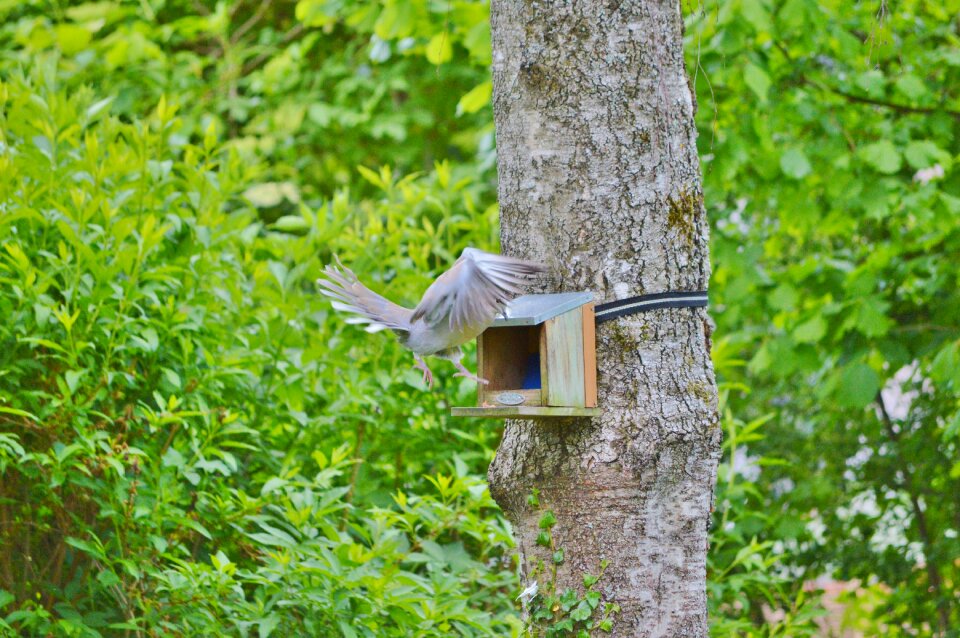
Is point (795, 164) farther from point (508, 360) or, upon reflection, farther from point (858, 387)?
point (508, 360)

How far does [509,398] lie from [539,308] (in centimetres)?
21

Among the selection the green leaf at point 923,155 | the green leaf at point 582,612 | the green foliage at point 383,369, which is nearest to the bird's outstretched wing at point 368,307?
the green foliage at point 383,369

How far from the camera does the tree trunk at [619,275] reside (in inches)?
90.1

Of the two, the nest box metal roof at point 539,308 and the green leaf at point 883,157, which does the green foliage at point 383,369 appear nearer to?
the green leaf at point 883,157

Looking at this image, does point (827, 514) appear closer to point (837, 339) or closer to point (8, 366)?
point (837, 339)

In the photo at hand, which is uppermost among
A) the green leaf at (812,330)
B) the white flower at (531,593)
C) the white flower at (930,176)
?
the white flower at (930,176)

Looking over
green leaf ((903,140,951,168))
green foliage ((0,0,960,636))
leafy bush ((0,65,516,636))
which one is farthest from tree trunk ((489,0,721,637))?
green leaf ((903,140,951,168))

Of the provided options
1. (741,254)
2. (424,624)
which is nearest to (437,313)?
(424,624)

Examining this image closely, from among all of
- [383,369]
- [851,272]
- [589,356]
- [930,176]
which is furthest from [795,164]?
[589,356]

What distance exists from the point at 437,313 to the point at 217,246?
1324 mm

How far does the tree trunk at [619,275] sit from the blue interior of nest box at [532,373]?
0.13 metres

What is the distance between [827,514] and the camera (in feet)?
16.9

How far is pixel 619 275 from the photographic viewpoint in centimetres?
236

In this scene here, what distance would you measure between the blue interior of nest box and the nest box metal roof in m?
0.24
